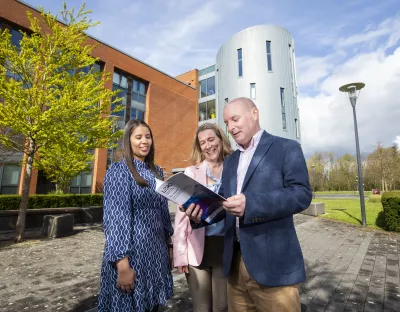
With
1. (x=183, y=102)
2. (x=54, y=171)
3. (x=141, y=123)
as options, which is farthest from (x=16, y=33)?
(x=141, y=123)

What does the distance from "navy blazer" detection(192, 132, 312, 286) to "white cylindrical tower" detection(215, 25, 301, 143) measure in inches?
837

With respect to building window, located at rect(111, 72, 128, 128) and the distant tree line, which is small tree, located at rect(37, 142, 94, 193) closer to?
building window, located at rect(111, 72, 128, 128)

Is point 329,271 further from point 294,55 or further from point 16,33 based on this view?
point 294,55

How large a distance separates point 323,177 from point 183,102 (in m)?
45.4

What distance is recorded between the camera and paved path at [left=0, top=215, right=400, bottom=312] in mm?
3706

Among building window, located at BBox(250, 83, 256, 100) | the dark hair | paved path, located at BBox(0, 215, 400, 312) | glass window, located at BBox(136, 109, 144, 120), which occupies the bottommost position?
paved path, located at BBox(0, 215, 400, 312)

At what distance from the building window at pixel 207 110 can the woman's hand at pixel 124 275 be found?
95.8 feet

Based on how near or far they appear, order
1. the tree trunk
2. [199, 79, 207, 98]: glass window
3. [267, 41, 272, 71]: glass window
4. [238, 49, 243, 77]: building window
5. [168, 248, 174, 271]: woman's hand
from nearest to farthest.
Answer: [168, 248, 174, 271]: woman's hand, the tree trunk, [267, 41, 272, 71]: glass window, [238, 49, 243, 77]: building window, [199, 79, 207, 98]: glass window

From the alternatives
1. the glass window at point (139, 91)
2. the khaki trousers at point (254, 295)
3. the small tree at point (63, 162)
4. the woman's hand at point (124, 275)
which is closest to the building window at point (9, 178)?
the small tree at point (63, 162)

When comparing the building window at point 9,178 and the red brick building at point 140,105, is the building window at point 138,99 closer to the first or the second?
the red brick building at point 140,105

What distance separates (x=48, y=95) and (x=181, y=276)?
22.6ft

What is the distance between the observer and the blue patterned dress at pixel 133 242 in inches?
69.7

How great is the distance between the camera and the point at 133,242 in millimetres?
1871

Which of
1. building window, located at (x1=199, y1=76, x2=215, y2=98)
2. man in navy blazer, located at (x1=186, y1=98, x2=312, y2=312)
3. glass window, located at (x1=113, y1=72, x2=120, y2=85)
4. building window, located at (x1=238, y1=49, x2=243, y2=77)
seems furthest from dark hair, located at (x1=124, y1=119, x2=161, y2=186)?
building window, located at (x1=199, y1=76, x2=215, y2=98)
